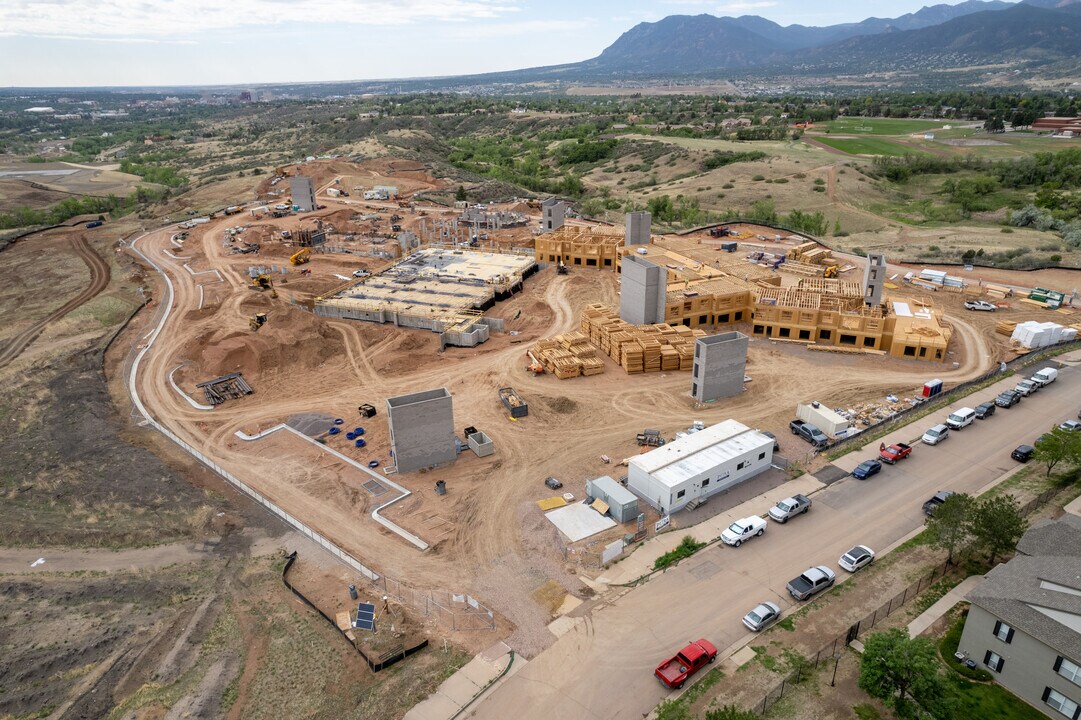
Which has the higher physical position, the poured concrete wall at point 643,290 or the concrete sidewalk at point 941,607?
the poured concrete wall at point 643,290

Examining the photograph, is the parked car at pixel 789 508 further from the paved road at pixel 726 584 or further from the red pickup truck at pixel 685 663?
the red pickup truck at pixel 685 663

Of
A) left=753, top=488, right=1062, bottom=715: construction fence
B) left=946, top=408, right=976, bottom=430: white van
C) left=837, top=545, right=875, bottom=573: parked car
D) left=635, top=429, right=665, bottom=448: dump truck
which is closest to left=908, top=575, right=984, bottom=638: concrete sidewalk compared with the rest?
left=753, top=488, right=1062, bottom=715: construction fence

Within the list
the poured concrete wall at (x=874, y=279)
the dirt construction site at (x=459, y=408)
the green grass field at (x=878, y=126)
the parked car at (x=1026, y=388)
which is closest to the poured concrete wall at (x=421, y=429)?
the dirt construction site at (x=459, y=408)

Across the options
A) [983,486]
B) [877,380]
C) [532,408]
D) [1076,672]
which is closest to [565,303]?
[532,408]

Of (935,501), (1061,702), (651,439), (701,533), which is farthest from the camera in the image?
(651,439)

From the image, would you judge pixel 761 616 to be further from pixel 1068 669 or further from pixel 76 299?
pixel 76 299

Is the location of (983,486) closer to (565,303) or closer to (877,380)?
(877,380)

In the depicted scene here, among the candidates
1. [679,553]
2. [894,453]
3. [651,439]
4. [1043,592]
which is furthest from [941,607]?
[651,439]
